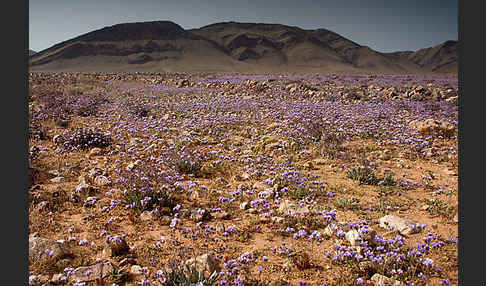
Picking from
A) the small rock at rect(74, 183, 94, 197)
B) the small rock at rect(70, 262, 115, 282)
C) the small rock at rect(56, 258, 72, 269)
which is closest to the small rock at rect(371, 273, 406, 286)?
the small rock at rect(70, 262, 115, 282)

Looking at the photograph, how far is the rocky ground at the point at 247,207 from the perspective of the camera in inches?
141

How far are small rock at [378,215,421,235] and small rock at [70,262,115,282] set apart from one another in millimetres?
4055

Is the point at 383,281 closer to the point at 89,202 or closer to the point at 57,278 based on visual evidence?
the point at 57,278

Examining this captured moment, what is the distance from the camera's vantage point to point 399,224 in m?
4.45

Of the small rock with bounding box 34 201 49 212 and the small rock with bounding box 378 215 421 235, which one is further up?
the small rock with bounding box 34 201 49 212

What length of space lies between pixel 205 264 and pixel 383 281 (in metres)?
2.09

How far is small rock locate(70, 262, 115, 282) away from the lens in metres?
3.40

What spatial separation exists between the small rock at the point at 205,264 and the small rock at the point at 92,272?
99 centimetres

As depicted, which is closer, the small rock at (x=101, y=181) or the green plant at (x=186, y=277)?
the green plant at (x=186, y=277)

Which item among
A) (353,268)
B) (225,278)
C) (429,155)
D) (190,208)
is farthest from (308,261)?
(429,155)

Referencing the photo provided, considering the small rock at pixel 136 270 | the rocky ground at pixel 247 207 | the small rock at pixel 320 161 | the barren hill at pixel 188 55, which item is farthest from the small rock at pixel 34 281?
the barren hill at pixel 188 55

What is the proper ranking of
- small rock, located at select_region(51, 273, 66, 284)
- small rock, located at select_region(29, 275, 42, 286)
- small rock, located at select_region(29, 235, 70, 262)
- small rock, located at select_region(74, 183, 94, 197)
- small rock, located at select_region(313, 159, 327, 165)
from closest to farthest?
small rock, located at select_region(29, 275, 42, 286) < small rock, located at select_region(51, 273, 66, 284) < small rock, located at select_region(29, 235, 70, 262) < small rock, located at select_region(74, 183, 94, 197) < small rock, located at select_region(313, 159, 327, 165)

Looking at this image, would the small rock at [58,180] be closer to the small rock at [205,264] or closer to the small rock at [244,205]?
the small rock at [244,205]

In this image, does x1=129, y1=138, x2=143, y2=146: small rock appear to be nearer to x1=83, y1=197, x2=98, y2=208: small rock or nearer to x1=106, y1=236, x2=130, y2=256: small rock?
x1=83, y1=197, x2=98, y2=208: small rock
